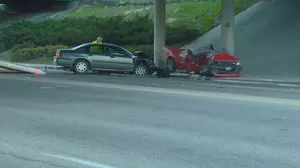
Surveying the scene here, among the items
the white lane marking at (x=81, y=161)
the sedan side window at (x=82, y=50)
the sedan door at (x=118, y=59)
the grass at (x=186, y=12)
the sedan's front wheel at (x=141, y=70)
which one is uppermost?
the grass at (x=186, y=12)

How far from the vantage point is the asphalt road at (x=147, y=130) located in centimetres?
823

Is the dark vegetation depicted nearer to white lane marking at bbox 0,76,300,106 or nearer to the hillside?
the hillside

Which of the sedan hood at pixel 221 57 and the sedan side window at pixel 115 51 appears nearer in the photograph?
the sedan hood at pixel 221 57

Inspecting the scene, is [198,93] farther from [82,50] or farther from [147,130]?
[82,50]

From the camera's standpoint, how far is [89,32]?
1730 inches

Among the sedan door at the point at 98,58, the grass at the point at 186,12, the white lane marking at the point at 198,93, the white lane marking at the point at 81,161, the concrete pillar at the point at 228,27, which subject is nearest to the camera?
the white lane marking at the point at 81,161

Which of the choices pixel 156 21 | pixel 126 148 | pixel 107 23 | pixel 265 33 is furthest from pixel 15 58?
pixel 126 148

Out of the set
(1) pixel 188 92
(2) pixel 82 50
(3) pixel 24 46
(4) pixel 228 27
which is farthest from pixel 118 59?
(3) pixel 24 46

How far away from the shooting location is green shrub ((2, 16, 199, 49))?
137 feet

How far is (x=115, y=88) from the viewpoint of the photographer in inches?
720

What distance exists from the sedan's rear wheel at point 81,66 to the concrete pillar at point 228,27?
8149mm

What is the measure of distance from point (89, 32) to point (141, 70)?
17.9 meters

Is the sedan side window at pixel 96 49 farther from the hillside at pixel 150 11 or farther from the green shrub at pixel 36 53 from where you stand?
the hillside at pixel 150 11

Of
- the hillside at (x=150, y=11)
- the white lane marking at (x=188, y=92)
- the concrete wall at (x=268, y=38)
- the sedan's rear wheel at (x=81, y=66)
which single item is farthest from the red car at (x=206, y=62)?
the hillside at (x=150, y=11)
